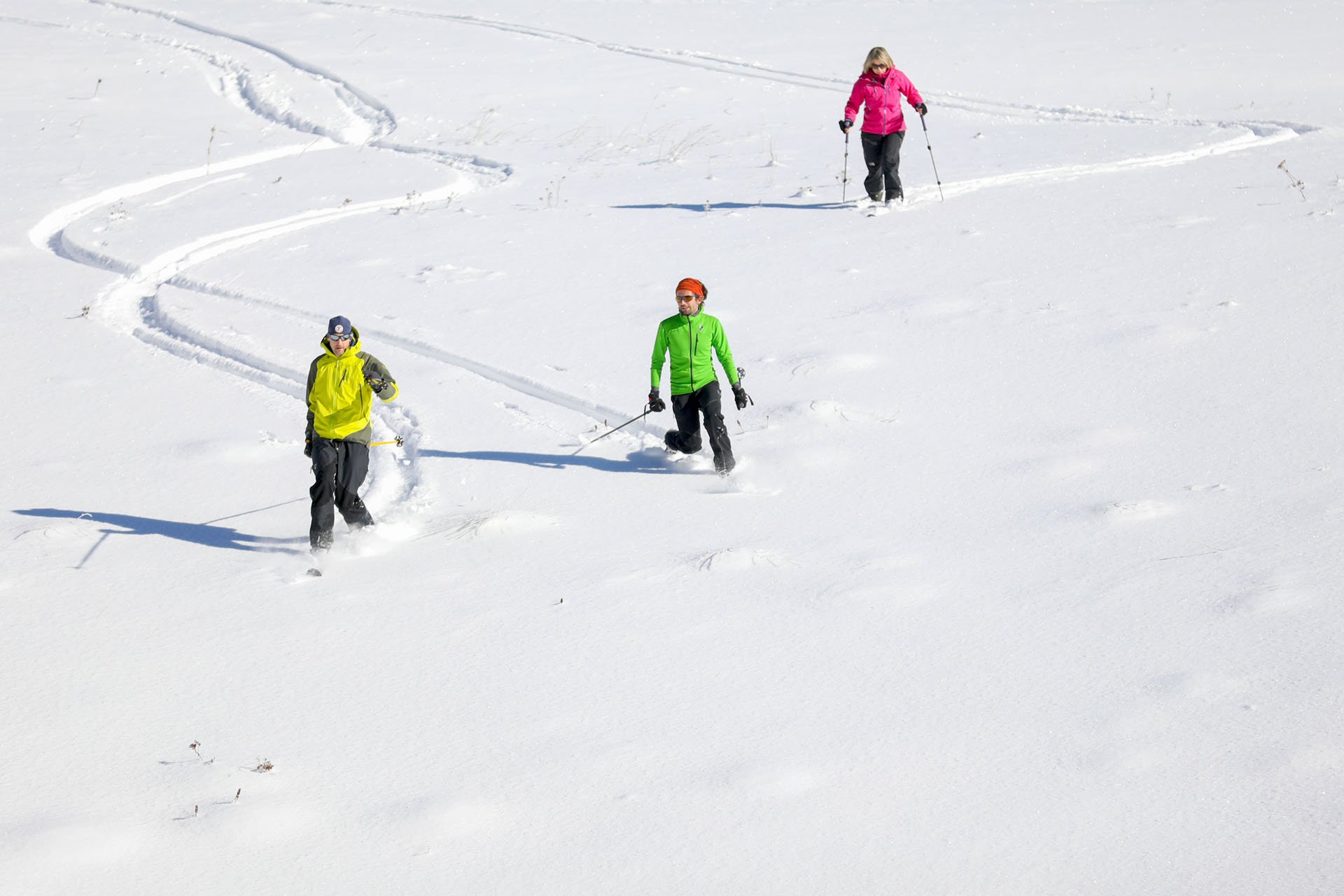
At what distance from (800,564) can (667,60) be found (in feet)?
51.7

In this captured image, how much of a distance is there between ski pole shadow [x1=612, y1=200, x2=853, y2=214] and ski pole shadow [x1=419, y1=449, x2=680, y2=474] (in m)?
5.36

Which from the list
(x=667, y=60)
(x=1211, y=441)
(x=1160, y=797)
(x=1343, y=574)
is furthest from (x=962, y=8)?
(x=1160, y=797)

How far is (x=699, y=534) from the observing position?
6.09 meters

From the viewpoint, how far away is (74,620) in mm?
5539

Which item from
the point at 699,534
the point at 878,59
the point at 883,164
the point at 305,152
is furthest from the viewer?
the point at 305,152

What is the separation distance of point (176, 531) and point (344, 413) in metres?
1.09

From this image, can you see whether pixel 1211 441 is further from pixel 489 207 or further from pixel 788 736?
pixel 489 207

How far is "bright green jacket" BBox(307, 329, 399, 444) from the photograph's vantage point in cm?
641

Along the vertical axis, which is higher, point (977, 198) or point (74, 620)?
point (977, 198)

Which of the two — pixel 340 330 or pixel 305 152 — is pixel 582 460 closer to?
pixel 340 330

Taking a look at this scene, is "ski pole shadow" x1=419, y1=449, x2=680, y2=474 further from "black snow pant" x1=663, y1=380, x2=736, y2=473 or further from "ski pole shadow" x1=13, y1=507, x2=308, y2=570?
"ski pole shadow" x1=13, y1=507, x2=308, y2=570

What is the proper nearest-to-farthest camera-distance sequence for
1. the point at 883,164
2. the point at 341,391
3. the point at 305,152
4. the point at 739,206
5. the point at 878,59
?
1. the point at 341,391
2. the point at 878,59
3. the point at 883,164
4. the point at 739,206
5. the point at 305,152

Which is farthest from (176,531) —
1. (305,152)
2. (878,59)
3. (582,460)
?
(305,152)

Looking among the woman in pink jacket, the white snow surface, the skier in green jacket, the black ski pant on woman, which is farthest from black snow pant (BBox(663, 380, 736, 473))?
the woman in pink jacket
